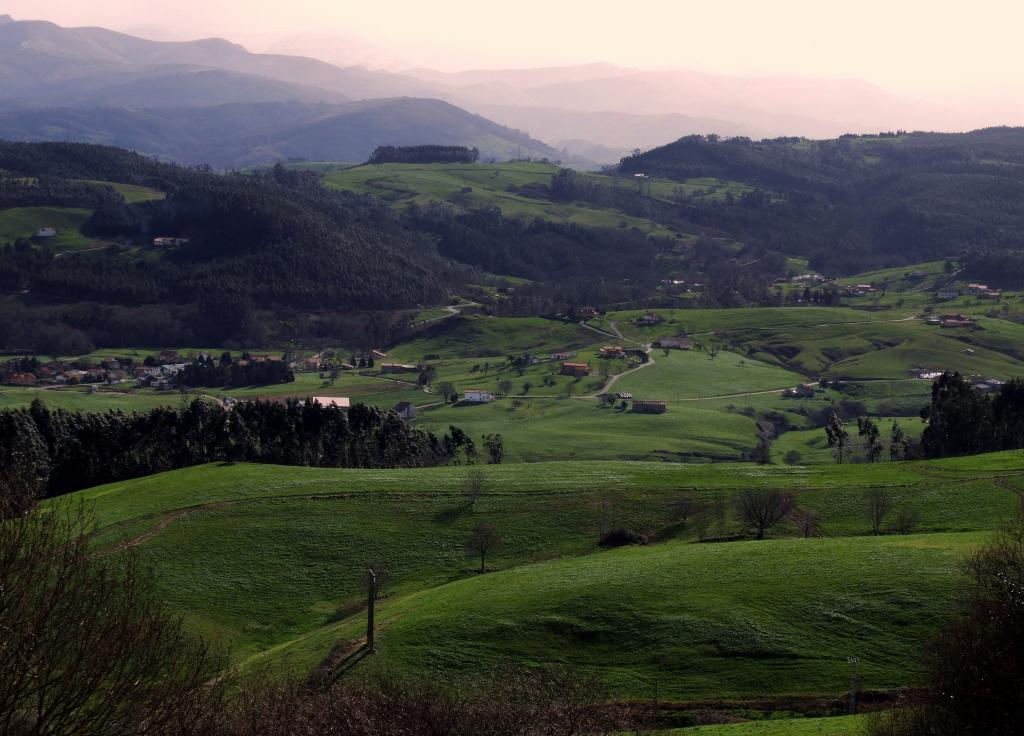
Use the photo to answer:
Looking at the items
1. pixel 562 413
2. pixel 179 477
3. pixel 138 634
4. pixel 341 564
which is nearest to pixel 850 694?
pixel 138 634

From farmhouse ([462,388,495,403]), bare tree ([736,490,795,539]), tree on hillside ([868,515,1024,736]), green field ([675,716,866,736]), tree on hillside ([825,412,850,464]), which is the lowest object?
farmhouse ([462,388,495,403])

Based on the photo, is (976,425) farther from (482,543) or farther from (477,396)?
(477,396)

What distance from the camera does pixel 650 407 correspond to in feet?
594

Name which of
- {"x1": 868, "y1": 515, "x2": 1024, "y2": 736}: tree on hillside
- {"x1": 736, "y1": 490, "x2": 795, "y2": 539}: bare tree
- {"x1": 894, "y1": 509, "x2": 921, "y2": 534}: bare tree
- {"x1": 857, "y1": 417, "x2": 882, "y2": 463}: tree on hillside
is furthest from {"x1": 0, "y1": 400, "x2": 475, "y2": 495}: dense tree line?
{"x1": 868, "y1": 515, "x2": 1024, "y2": 736}: tree on hillside

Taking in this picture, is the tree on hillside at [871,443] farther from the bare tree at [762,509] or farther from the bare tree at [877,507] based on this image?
the bare tree at [762,509]

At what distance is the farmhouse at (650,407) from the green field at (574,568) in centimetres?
7291

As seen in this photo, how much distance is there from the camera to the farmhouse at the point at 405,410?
177 m

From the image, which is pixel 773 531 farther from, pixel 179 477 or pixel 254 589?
pixel 179 477

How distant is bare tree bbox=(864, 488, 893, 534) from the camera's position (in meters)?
83.9

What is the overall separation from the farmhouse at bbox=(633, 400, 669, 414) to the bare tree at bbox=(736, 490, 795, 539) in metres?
91.6

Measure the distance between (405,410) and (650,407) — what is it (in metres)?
40.3

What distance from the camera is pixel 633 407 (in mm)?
183375

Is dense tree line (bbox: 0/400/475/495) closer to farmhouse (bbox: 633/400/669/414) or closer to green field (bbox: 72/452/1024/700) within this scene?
green field (bbox: 72/452/1024/700)

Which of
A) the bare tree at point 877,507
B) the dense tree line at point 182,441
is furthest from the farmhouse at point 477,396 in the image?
the bare tree at point 877,507
